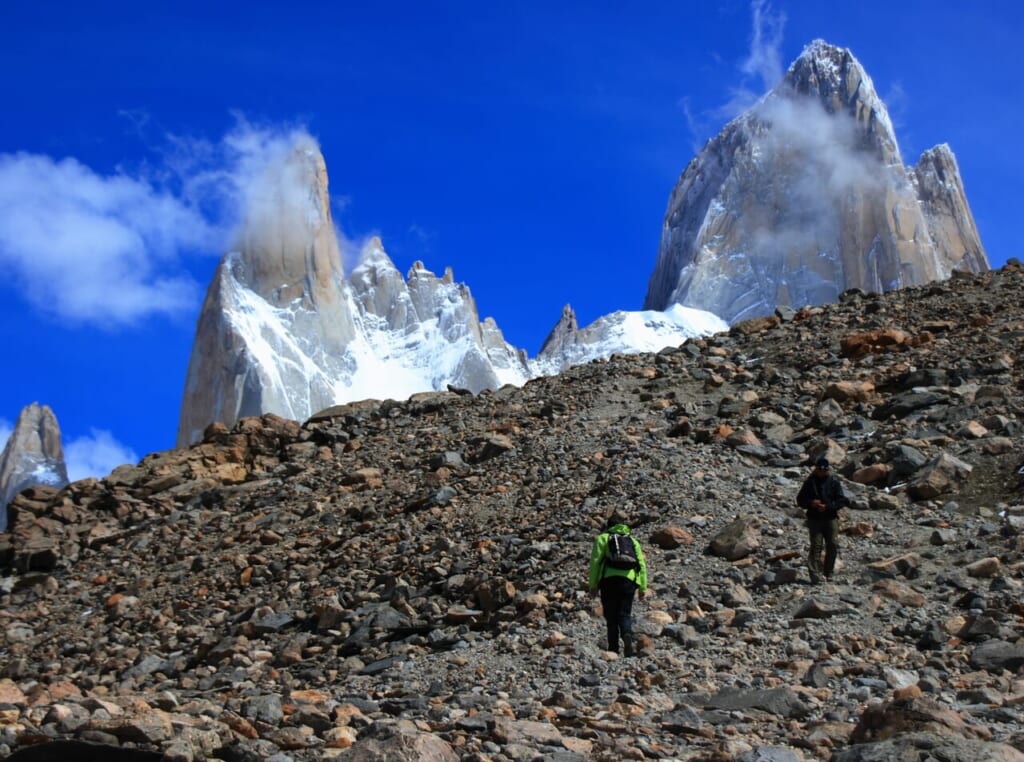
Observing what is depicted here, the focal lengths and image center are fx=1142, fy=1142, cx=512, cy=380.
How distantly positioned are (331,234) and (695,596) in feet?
366

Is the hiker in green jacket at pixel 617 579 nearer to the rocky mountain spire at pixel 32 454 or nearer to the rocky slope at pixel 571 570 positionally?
the rocky slope at pixel 571 570

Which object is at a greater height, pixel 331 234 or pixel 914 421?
pixel 331 234

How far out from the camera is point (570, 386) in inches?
909

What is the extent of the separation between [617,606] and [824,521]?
3.01m

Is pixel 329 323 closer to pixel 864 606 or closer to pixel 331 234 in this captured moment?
pixel 331 234

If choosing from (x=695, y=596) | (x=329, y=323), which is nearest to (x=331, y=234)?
(x=329, y=323)

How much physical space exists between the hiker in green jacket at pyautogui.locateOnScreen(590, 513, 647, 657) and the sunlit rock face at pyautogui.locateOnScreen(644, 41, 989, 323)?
309ft

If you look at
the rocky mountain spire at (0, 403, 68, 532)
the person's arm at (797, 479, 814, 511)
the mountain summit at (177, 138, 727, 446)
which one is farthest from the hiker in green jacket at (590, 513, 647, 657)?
the rocky mountain spire at (0, 403, 68, 532)

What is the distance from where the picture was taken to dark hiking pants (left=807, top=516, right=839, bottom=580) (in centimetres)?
1257

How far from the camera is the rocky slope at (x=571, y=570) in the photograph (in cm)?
787

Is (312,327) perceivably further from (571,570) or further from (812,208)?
(571,570)

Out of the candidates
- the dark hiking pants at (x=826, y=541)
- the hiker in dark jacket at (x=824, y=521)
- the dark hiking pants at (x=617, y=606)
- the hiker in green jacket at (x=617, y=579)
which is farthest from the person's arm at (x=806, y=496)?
the dark hiking pants at (x=617, y=606)

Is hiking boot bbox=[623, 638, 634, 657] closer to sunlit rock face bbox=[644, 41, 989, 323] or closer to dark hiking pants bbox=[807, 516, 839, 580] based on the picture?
dark hiking pants bbox=[807, 516, 839, 580]

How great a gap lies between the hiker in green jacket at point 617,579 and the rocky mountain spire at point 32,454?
82970 mm
